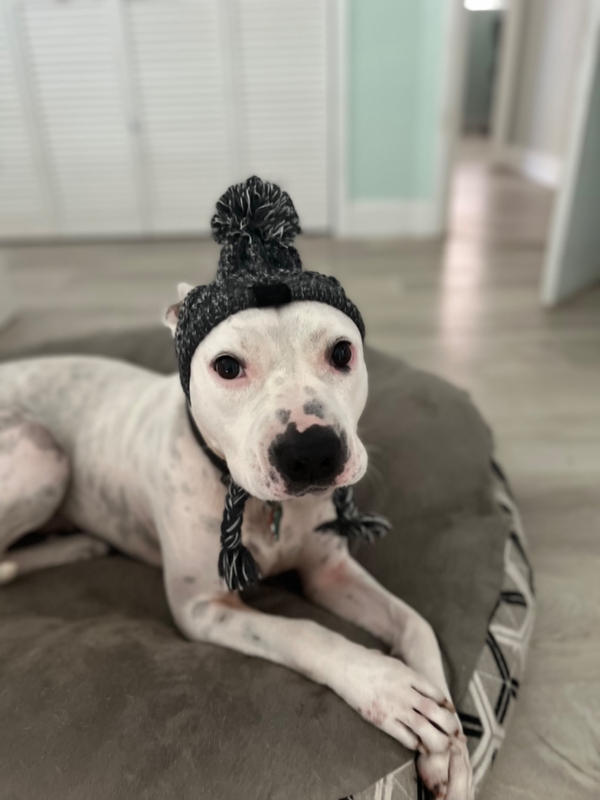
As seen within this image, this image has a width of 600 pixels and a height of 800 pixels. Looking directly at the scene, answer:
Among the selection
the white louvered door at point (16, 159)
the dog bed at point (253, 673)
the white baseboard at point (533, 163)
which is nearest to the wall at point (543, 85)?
the white baseboard at point (533, 163)

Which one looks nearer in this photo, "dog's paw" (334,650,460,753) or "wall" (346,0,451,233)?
"dog's paw" (334,650,460,753)

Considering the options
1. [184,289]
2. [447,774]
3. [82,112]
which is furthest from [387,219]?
[447,774]

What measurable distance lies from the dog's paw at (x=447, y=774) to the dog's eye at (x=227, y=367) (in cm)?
55

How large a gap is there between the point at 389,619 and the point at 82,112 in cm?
379

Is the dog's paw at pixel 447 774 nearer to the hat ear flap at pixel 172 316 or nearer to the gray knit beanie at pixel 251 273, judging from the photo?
the gray knit beanie at pixel 251 273

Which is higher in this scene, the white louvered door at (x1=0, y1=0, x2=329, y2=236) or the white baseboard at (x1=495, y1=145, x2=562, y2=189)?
the white louvered door at (x1=0, y1=0, x2=329, y2=236)

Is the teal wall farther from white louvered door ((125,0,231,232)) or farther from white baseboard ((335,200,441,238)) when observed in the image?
white louvered door ((125,0,231,232))

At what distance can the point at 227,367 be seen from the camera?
2.70 feet

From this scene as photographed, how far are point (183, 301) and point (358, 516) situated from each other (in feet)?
1.50

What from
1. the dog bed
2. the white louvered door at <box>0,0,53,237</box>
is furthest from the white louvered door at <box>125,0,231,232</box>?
the dog bed

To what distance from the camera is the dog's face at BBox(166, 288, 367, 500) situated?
75 cm

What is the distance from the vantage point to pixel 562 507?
157 centimetres

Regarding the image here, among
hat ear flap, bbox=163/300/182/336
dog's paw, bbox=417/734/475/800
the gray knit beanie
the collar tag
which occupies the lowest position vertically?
dog's paw, bbox=417/734/475/800

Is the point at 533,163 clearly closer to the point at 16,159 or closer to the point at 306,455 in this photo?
the point at 16,159
